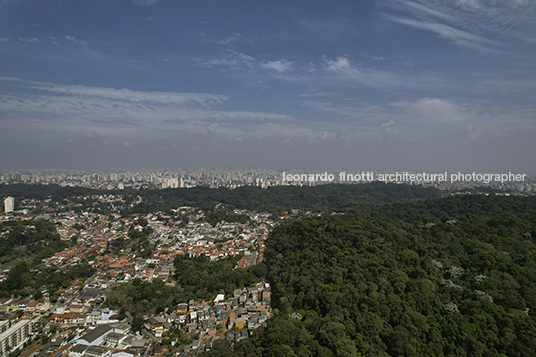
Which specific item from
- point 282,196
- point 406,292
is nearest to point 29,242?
point 406,292

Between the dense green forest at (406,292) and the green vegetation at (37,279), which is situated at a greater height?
the dense green forest at (406,292)

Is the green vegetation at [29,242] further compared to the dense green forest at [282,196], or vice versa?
the dense green forest at [282,196]

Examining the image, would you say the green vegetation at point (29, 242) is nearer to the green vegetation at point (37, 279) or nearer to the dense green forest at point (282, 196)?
the green vegetation at point (37, 279)

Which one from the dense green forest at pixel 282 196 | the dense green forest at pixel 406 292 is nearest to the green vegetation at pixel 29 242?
the dense green forest at pixel 282 196

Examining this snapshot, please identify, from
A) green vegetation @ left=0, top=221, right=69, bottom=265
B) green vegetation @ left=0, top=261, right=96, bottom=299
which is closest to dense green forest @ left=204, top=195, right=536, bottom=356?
green vegetation @ left=0, top=261, right=96, bottom=299

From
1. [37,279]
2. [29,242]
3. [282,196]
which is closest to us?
[37,279]

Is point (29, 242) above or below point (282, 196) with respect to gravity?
below

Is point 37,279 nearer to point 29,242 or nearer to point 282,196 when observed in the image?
point 29,242

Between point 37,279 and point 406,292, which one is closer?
point 406,292

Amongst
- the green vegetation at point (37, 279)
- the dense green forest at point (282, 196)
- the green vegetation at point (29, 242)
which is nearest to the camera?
Result: the green vegetation at point (37, 279)

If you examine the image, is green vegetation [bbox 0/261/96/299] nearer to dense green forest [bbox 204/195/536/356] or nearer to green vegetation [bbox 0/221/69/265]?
green vegetation [bbox 0/221/69/265]
